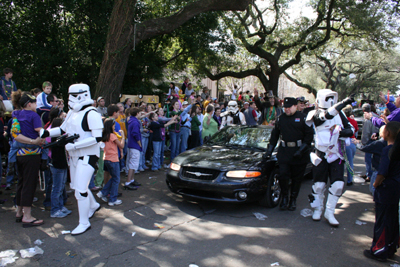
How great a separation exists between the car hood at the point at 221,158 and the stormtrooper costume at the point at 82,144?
5.75 feet

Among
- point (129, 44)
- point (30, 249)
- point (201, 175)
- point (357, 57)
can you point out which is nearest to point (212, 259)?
point (201, 175)

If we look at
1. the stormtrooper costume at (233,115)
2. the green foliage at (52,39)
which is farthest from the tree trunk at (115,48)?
the stormtrooper costume at (233,115)

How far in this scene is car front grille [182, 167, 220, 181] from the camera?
5.34 metres

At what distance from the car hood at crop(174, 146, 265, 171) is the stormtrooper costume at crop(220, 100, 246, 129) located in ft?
12.5

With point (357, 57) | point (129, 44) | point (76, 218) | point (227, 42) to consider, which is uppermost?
point (357, 57)

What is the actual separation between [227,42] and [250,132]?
11802 millimetres

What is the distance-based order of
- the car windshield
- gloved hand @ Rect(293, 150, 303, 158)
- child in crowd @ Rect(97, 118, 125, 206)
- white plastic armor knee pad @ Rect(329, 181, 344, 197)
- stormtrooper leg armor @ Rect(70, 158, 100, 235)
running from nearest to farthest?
stormtrooper leg armor @ Rect(70, 158, 100, 235) → white plastic armor knee pad @ Rect(329, 181, 344, 197) → gloved hand @ Rect(293, 150, 303, 158) → child in crowd @ Rect(97, 118, 125, 206) → the car windshield

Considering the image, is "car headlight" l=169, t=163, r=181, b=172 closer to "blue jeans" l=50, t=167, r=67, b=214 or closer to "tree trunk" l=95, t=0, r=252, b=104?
"blue jeans" l=50, t=167, r=67, b=214

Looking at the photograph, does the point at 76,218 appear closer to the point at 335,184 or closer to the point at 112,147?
the point at 112,147

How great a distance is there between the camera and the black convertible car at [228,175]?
520cm

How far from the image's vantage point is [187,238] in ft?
14.5

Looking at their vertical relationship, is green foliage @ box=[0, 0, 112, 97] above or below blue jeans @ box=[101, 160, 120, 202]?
above

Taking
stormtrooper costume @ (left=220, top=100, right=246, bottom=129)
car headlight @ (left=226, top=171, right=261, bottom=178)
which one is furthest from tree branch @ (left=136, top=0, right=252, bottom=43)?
car headlight @ (left=226, top=171, right=261, bottom=178)

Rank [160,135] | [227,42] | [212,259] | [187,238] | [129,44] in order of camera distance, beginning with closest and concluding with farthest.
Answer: [212,259] < [187,238] < [160,135] < [129,44] < [227,42]
